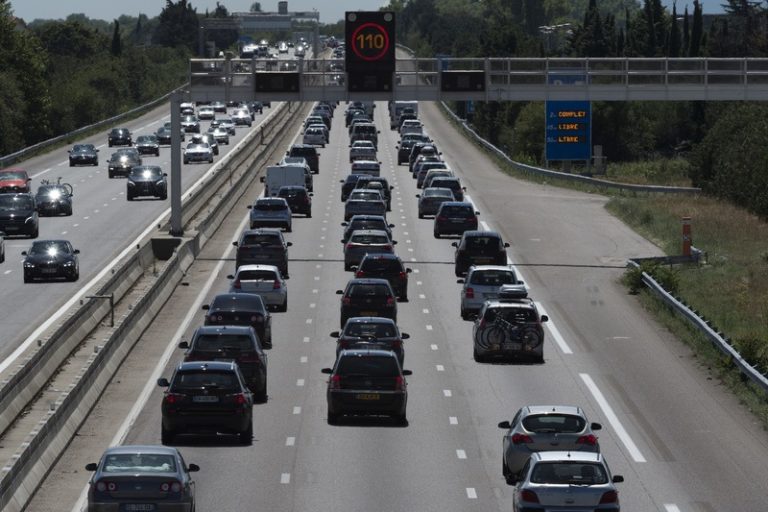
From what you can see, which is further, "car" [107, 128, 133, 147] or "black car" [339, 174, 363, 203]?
"car" [107, 128, 133, 147]

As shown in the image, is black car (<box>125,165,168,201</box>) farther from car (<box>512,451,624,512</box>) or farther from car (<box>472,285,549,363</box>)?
car (<box>512,451,624,512</box>)

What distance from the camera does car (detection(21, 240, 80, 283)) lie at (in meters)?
57.0

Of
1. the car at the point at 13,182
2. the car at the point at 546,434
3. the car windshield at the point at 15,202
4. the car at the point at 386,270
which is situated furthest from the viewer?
the car at the point at 13,182

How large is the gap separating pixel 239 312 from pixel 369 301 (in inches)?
192

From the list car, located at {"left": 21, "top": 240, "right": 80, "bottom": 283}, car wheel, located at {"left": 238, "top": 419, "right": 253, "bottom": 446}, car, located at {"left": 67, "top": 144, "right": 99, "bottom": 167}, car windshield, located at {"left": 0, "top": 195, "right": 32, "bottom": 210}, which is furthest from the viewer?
car, located at {"left": 67, "top": 144, "right": 99, "bottom": 167}

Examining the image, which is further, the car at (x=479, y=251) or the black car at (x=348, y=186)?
the black car at (x=348, y=186)

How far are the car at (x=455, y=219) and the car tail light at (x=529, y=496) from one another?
45639 mm

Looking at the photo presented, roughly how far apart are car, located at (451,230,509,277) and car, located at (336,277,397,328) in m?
11.4

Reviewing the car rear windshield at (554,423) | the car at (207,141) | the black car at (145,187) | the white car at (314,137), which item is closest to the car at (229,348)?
the car rear windshield at (554,423)

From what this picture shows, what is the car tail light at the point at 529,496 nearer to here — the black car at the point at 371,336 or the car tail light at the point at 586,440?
the car tail light at the point at 586,440

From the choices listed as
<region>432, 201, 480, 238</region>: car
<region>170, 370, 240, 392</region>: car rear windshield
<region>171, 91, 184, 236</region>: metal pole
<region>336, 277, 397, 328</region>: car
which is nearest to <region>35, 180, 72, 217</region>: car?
<region>171, 91, 184, 236</region>: metal pole

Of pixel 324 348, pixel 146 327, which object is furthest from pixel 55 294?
pixel 324 348

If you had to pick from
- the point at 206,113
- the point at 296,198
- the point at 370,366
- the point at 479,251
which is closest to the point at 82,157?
the point at 296,198

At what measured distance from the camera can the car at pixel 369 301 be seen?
46312 mm
